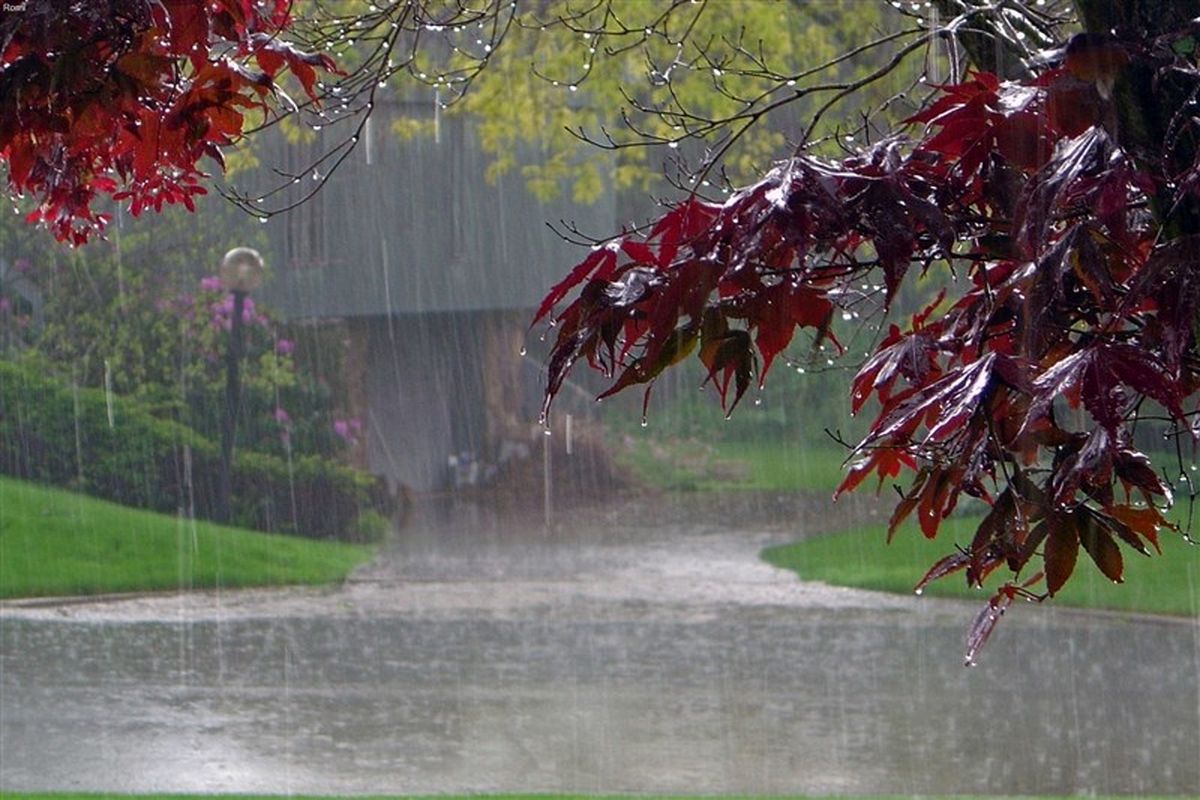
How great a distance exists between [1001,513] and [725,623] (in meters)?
11.0

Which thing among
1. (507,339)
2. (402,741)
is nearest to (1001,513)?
(402,741)

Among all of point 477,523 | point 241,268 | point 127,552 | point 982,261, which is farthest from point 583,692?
point 477,523

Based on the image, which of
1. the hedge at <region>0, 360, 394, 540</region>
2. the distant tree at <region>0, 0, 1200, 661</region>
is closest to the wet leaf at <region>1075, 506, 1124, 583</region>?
the distant tree at <region>0, 0, 1200, 661</region>

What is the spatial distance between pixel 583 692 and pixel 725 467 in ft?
45.4

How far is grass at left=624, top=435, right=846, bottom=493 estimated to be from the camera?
22.4 m

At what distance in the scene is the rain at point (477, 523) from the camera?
731cm

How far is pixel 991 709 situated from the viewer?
904 cm

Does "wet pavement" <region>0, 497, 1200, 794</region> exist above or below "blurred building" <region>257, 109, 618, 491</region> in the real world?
below

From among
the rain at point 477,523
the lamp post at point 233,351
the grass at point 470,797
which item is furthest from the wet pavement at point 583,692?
the lamp post at point 233,351

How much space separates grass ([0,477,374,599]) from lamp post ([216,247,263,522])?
0.49 m

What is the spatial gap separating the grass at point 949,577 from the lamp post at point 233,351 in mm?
5906

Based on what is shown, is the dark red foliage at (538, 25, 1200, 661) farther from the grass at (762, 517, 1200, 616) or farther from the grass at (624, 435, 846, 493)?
the grass at (624, 435, 846, 493)

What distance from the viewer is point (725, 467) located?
2320cm

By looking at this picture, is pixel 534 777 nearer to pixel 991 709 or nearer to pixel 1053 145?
pixel 991 709
